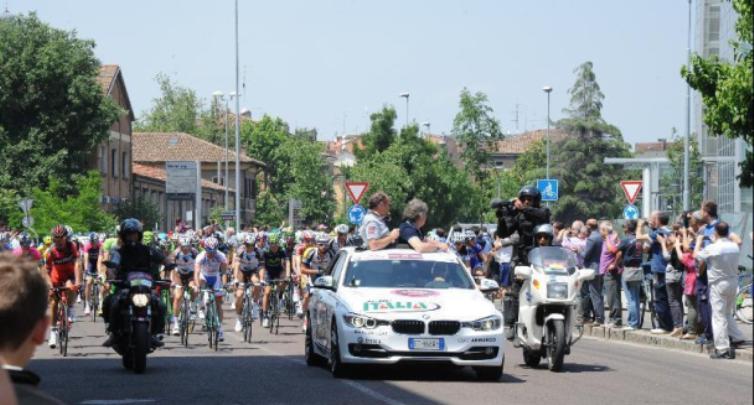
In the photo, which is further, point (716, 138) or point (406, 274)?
point (716, 138)

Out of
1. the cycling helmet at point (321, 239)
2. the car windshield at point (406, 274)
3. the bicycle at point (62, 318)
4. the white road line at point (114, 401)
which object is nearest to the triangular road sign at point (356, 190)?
the cycling helmet at point (321, 239)

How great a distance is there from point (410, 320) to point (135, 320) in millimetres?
3587

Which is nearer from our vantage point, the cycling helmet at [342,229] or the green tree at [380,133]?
the cycling helmet at [342,229]

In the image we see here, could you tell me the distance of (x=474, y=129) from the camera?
120m

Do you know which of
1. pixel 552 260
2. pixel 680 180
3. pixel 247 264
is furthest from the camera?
pixel 680 180

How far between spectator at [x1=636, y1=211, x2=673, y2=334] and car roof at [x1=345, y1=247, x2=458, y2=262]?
6.59m

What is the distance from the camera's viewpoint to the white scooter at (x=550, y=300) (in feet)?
56.7

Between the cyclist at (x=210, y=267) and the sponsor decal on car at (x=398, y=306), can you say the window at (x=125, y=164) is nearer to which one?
the cyclist at (x=210, y=267)

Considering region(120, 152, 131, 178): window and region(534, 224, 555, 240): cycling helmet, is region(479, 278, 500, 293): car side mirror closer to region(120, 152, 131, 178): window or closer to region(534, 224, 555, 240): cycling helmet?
region(534, 224, 555, 240): cycling helmet

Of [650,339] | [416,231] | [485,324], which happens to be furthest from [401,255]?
[650,339]

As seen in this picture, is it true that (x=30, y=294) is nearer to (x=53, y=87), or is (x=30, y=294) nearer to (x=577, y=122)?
(x=53, y=87)

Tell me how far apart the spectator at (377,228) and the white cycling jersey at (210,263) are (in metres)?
4.74

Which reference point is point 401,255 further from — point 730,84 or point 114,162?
point 114,162

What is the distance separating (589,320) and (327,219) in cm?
6741
